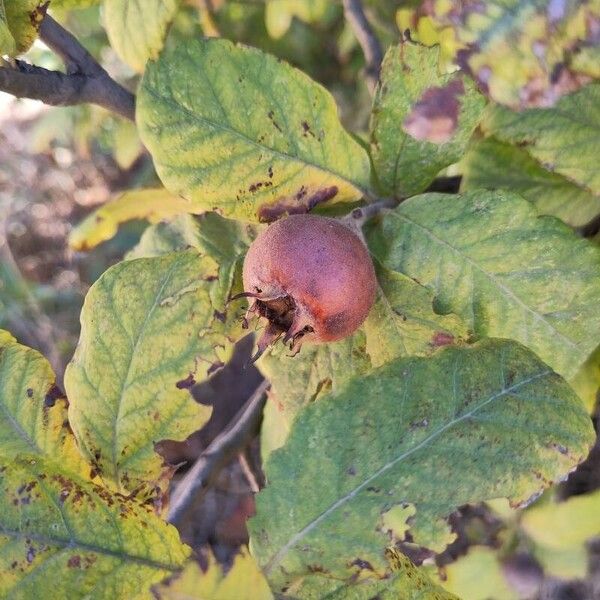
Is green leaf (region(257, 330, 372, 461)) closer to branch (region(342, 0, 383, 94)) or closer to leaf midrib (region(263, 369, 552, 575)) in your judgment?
leaf midrib (region(263, 369, 552, 575))

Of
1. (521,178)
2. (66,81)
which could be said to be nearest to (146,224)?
(66,81)

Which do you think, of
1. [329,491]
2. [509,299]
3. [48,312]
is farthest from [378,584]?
[48,312]

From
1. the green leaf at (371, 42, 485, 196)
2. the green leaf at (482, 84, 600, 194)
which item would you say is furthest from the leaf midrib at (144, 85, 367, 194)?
the green leaf at (482, 84, 600, 194)

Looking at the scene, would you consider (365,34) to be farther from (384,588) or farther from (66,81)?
(384,588)

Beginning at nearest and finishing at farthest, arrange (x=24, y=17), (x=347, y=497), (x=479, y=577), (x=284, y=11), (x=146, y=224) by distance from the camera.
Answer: (x=347, y=497), (x=24, y=17), (x=479, y=577), (x=284, y=11), (x=146, y=224)

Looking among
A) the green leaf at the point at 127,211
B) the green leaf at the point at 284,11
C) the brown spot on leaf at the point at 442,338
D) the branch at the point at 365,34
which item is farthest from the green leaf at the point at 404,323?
the green leaf at the point at 284,11

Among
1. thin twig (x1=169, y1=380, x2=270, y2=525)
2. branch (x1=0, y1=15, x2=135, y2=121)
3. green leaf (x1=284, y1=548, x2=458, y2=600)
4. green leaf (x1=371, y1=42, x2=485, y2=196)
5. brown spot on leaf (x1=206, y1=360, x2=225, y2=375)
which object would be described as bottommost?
thin twig (x1=169, y1=380, x2=270, y2=525)
